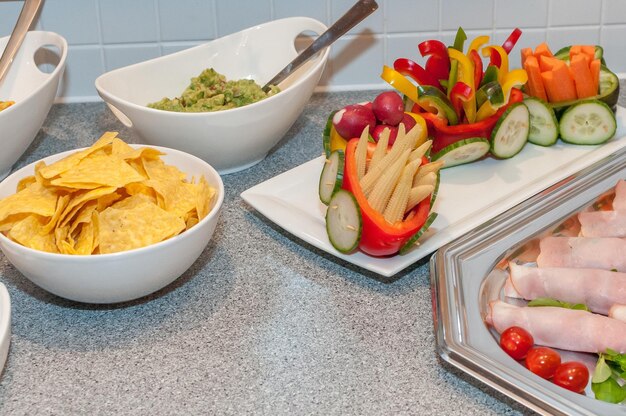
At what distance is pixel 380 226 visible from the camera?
3.94 ft

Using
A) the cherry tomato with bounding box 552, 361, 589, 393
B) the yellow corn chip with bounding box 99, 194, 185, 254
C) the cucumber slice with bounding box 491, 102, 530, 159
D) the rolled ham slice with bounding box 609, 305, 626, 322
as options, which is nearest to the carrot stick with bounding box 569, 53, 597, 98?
the cucumber slice with bounding box 491, 102, 530, 159

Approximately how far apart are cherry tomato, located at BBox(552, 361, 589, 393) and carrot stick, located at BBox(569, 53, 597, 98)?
0.69m

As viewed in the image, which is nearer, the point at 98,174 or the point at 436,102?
the point at 98,174

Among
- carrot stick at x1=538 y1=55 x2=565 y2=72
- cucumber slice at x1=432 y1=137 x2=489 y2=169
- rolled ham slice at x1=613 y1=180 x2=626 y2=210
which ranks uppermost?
carrot stick at x1=538 y1=55 x2=565 y2=72

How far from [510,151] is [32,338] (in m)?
0.86

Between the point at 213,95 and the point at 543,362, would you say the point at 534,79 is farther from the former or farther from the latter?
the point at 543,362

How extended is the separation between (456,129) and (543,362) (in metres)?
0.57

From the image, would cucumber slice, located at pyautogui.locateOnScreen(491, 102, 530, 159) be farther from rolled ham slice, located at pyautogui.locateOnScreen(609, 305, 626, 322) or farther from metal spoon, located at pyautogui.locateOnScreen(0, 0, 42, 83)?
metal spoon, located at pyautogui.locateOnScreen(0, 0, 42, 83)

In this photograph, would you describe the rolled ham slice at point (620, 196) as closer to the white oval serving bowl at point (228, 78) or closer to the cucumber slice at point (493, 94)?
the cucumber slice at point (493, 94)

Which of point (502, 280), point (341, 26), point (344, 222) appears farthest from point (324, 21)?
point (502, 280)

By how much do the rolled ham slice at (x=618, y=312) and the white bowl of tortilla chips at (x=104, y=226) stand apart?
54 centimetres

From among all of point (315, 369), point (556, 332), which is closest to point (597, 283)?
point (556, 332)

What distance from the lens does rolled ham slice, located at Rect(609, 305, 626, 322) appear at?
1.09 meters

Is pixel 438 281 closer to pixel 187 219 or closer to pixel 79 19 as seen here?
pixel 187 219
